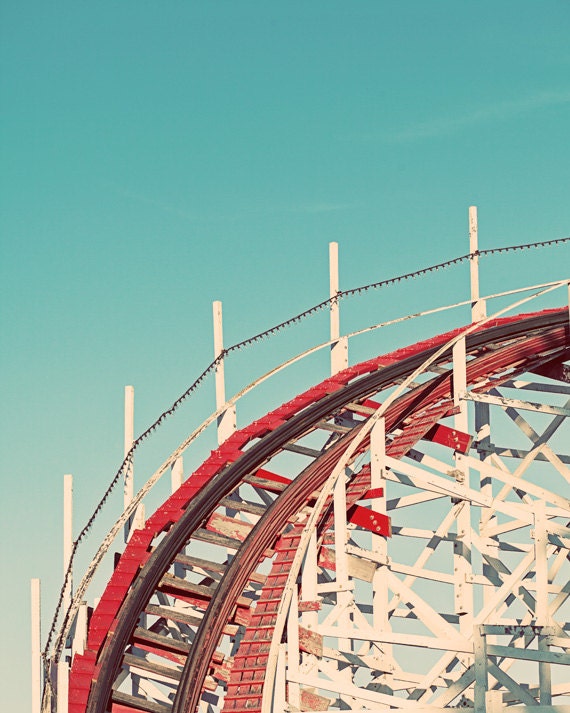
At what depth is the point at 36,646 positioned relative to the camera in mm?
24281

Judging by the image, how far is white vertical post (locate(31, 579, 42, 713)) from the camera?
23875mm

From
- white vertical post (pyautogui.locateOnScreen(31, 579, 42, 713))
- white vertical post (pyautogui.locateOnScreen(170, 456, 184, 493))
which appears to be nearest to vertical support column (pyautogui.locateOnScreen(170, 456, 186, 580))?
white vertical post (pyautogui.locateOnScreen(170, 456, 184, 493))

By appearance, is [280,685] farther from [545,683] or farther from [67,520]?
[67,520]

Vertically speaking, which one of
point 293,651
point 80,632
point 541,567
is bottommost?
point 293,651

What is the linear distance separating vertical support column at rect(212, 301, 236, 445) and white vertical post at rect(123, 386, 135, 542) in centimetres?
225

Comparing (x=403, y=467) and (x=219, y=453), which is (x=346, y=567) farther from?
(x=219, y=453)

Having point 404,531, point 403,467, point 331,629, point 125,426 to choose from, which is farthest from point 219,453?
point 331,629

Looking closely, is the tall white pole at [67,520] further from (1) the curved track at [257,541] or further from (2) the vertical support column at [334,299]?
(2) the vertical support column at [334,299]

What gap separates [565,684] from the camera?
23.7 meters

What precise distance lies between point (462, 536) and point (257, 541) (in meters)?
3.61

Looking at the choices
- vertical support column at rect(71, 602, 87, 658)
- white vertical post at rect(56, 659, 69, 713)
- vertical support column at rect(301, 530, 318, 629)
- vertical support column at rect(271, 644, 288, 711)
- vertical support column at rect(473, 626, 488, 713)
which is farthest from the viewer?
vertical support column at rect(71, 602, 87, 658)

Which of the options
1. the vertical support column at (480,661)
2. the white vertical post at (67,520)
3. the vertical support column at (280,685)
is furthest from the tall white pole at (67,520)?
the vertical support column at (480,661)

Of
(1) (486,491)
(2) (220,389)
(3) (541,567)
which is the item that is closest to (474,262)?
(1) (486,491)

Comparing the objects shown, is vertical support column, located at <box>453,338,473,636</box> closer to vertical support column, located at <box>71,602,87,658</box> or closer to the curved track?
the curved track
